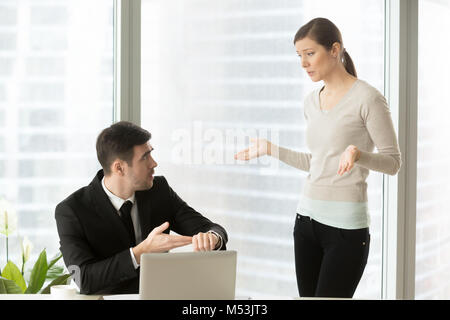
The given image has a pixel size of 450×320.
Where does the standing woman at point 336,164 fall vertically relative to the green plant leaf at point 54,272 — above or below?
above

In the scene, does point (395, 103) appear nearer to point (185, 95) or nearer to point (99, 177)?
point (185, 95)

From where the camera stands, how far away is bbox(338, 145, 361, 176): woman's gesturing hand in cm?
224

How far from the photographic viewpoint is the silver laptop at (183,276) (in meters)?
1.51

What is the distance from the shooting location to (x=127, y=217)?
2244 millimetres

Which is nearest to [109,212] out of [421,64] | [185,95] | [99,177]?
[99,177]

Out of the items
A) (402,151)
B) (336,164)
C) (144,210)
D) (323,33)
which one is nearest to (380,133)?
(336,164)

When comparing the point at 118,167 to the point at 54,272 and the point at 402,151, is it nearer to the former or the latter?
the point at 54,272

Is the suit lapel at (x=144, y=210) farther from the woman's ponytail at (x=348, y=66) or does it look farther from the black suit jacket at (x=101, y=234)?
the woman's ponytail at (x=348, y=66)

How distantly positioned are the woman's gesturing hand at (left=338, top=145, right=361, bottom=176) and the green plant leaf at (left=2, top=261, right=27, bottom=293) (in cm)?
142

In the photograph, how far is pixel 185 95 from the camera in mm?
2850

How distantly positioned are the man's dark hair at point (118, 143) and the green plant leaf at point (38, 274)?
19.2 inches

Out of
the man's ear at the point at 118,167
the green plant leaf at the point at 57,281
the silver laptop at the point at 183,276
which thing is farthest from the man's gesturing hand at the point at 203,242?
the green plant leaf at the point at 57,281

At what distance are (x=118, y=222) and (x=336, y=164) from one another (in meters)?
1.00

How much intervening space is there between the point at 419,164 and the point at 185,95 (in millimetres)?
1871
